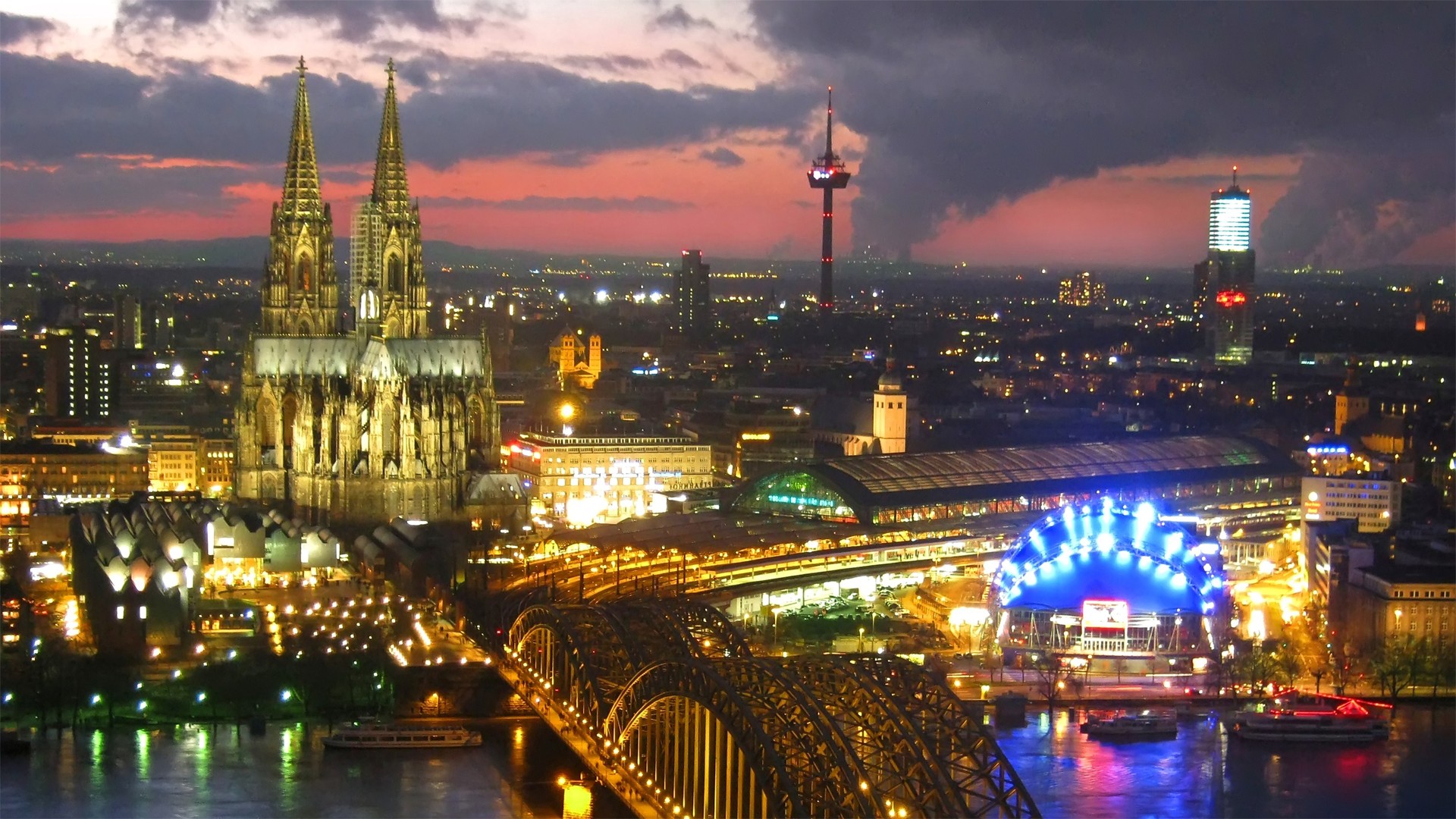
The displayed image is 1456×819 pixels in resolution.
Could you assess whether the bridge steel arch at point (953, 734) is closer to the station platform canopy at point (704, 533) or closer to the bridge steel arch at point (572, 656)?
the bridge steel arch at point (572, 656)

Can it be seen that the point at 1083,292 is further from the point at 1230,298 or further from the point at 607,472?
the point at 607,472

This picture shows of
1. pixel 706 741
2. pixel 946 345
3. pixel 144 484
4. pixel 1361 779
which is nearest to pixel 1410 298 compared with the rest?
pixel 946 345

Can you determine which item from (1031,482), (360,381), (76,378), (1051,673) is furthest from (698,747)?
(76,378)

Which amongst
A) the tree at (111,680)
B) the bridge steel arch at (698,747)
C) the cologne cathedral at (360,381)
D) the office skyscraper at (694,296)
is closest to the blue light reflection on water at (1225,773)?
the bridge steel arch at (698,747)

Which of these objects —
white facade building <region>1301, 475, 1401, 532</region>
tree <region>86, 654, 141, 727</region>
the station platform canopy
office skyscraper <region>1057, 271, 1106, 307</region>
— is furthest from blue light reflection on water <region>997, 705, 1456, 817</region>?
office skyscraper <region>1057, 271, 1106, 307</region>

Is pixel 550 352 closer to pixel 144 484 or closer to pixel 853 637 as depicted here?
pixel 144 484

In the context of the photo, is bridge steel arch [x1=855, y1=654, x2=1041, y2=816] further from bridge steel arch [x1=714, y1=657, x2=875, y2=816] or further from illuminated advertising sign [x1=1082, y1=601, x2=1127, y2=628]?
illuminated advertising sign [x1=1082, y1=601, x2=1127, y2=628]
